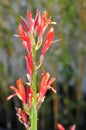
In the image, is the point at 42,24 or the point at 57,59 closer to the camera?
the point at 42,24

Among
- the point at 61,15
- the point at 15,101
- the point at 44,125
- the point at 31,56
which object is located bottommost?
the point at 31,56

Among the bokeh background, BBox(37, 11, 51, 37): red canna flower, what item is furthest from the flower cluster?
the bokeh background

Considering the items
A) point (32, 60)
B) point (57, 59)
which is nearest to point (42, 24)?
point (32, 60)

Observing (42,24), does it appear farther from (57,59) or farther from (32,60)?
(57,59)

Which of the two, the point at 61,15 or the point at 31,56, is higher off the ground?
the point at 61,15

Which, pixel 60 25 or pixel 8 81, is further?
pixel 8 81

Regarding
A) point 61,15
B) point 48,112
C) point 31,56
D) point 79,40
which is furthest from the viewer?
point 48,112

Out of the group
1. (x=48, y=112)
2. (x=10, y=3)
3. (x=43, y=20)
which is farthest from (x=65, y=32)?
(x=43, y=20)

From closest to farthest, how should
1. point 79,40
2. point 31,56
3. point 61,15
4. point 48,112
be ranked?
point 31,56 < point 61,15 < point 79,40 < point 48,112

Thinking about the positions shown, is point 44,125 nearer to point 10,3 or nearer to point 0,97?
point 0,97
